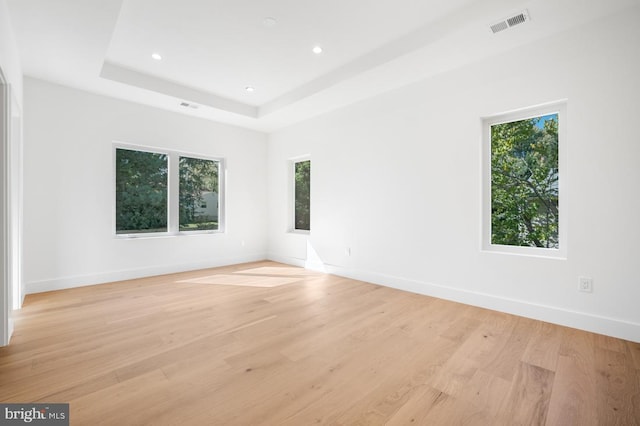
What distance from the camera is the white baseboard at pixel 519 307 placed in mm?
2496

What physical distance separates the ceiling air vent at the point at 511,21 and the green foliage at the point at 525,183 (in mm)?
1017

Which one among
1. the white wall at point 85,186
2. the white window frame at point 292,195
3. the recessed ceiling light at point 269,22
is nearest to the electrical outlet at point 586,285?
the recessed ceiling light at point 269,22

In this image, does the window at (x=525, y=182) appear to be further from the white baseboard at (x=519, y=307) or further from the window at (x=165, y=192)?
the window at (x=165, y=192)

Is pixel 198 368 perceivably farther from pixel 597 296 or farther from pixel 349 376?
pixel 597 296

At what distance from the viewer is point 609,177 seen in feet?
8.39

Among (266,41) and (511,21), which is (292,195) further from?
(511,21)

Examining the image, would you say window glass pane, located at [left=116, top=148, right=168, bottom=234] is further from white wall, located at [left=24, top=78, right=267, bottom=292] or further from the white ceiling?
the white ceiling

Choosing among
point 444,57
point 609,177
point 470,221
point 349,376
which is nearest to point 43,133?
point 349,376

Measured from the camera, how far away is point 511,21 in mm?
2541

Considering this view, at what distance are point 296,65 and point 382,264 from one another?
9.46ft

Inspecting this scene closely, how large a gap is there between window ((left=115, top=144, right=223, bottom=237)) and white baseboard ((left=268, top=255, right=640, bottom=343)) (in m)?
3.09

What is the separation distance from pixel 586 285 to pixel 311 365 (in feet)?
8.36

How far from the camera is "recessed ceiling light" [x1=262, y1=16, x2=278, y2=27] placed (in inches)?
111

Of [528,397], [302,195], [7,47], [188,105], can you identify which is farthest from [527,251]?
A: [7,47]
